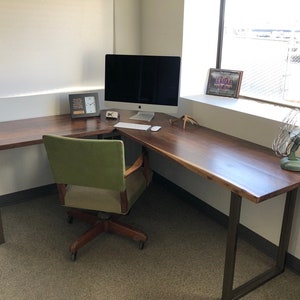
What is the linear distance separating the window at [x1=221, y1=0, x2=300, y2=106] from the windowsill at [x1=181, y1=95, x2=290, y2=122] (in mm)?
98

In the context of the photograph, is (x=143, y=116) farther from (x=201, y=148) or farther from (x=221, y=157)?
(x=221, y=157)

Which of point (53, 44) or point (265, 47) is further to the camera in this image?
point (53, 44)

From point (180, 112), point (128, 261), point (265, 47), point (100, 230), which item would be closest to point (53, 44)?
point (180, 112)

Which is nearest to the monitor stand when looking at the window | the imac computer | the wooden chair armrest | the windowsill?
the imac computer

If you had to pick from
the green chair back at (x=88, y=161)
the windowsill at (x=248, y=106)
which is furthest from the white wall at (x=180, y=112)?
the green chair back at (x=88, y=161)

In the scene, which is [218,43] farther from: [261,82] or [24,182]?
[24,182]

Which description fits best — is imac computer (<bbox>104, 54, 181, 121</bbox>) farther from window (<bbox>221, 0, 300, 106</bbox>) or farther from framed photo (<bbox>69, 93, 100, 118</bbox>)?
window (<bbox>221, 0, 300, 106</bbox>)

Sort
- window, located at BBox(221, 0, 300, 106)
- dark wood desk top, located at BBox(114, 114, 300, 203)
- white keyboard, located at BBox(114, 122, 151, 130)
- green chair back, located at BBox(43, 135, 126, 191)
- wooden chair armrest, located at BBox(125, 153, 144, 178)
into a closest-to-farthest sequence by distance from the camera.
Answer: dark wood desk top, located at BBox(114, 114, 300, 203), green chair back, located at BBox(43, 135, 126, 191), wooden chair armrest, located at BBox(125, 153, 144, 178), window, located at BBox(221, 0, 300, 106), white keyboard, located at BBox(114, 122, 151, 130)

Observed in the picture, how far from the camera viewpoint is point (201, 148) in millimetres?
2262

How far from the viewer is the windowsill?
2.36 m

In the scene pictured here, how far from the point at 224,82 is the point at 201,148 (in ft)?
2.93

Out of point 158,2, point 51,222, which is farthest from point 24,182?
point 158,2

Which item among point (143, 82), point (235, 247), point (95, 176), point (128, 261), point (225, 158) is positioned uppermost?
point (143, 82)

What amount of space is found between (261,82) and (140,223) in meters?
1.42
